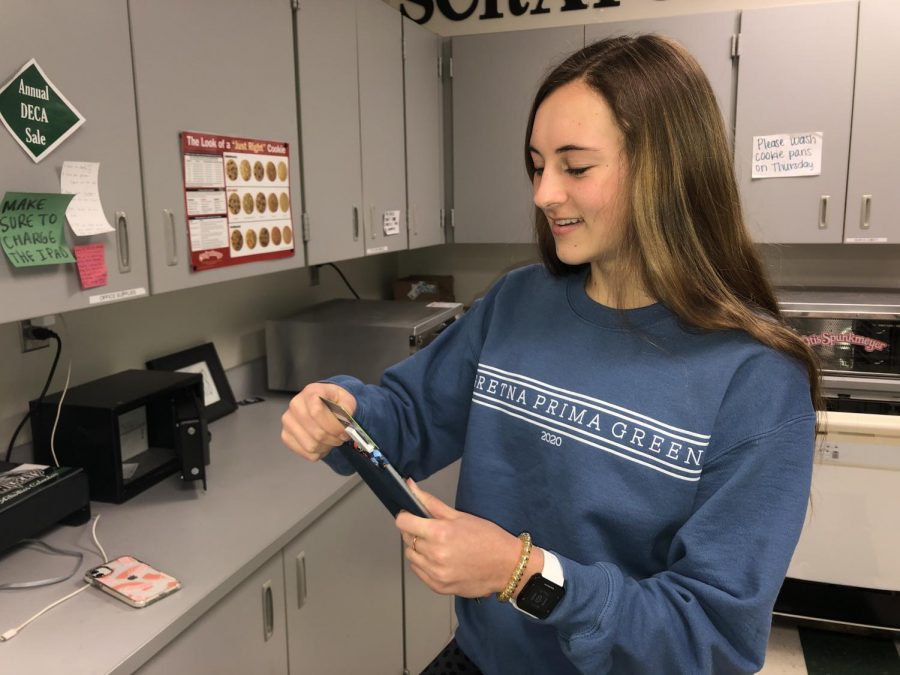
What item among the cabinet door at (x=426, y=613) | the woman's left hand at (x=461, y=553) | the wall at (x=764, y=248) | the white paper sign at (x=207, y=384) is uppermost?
Answer: the wall at (x=764, y=248)

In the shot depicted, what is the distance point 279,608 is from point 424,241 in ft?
5.38

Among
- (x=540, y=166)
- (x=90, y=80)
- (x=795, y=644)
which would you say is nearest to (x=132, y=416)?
(x=90, y=80)

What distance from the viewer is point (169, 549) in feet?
4.43

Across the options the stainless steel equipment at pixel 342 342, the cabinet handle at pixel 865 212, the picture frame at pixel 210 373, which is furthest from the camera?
the cabinet handle at pixel 865 212

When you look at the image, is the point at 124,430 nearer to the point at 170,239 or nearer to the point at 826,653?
the point at 170,239

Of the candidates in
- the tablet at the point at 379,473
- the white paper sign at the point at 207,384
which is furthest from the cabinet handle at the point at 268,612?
the white paper sign at the point at 207,384

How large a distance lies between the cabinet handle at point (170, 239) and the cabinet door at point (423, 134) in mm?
1225

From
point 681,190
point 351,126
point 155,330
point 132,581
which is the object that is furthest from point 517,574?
point 351,126

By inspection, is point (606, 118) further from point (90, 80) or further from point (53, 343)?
point (53, 343)

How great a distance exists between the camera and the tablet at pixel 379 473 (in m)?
0.83

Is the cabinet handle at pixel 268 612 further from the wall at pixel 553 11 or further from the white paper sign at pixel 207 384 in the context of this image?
the wall at pixel 553 11

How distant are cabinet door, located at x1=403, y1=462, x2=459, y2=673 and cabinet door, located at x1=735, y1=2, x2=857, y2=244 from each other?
4.31 ft

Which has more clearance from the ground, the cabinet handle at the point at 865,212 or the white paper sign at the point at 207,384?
the cabinet handle at the point at 865,212

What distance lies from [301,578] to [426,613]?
0.80m
